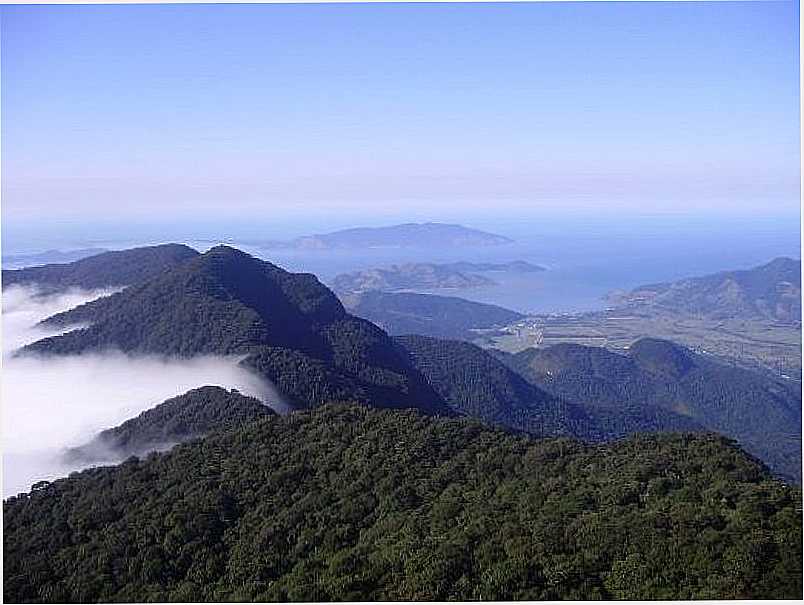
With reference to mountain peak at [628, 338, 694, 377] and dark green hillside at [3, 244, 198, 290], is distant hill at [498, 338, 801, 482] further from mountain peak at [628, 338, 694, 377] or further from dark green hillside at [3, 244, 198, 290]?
dark green hillside at [3, 244, 198, 290]

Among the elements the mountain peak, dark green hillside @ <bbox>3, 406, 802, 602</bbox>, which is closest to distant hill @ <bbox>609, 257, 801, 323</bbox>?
the mountain peak

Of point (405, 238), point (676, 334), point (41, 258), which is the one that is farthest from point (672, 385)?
point (41, 258)

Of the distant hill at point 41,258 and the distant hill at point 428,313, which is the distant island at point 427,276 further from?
the distant hill at point 41,258

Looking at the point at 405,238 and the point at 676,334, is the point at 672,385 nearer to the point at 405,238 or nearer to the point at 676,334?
the point at 676,334

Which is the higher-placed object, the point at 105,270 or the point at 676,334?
the point at 105,270

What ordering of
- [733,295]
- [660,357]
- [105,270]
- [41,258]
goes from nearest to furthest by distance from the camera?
[41,258], [105,270], [660,357], [733,295]

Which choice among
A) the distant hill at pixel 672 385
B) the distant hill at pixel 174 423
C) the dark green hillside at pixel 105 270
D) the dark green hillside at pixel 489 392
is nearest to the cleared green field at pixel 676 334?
the distant hill at pixel 672 385
